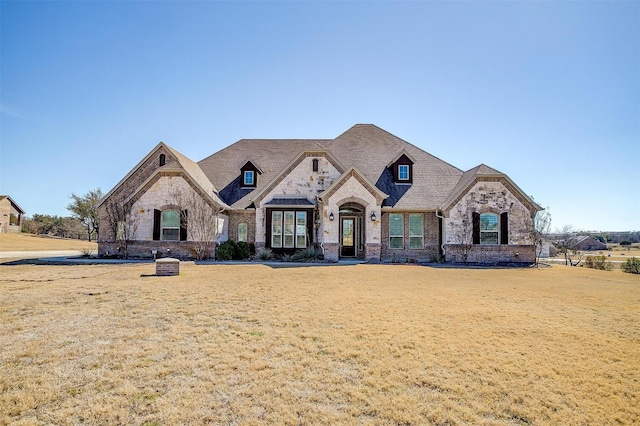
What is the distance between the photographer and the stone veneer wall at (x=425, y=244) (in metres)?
22.3

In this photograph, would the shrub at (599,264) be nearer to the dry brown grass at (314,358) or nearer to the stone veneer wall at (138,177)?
the dry brown grass at (314,358)

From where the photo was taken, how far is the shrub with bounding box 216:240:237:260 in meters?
21.4

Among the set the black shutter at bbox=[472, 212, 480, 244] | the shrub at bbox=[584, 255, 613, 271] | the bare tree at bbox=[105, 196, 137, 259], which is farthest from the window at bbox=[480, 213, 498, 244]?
the bare tree at bbox=[105, 196, 137, 259]

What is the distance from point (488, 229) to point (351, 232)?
8.92m

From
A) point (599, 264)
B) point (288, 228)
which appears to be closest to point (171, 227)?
point (288, 228)

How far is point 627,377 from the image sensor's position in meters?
5.02

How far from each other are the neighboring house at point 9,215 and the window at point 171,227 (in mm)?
43316

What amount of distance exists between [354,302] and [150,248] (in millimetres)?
17680

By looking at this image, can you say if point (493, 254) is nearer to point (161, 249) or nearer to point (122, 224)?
point (161, 249)

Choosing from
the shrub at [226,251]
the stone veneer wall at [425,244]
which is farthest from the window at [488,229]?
the shrub at [226,251]

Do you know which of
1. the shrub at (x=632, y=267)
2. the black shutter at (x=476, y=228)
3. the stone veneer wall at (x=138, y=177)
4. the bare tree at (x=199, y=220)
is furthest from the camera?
the stone veneer wall at (x=138, y=177)

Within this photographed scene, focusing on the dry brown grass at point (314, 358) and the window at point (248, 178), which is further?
the window at point (248, 178)

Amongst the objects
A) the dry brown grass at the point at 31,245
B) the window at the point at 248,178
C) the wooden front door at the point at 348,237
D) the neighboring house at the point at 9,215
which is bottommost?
the dry brown grass at the point at 31,245

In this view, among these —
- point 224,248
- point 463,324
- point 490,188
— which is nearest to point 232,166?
point 224,248
